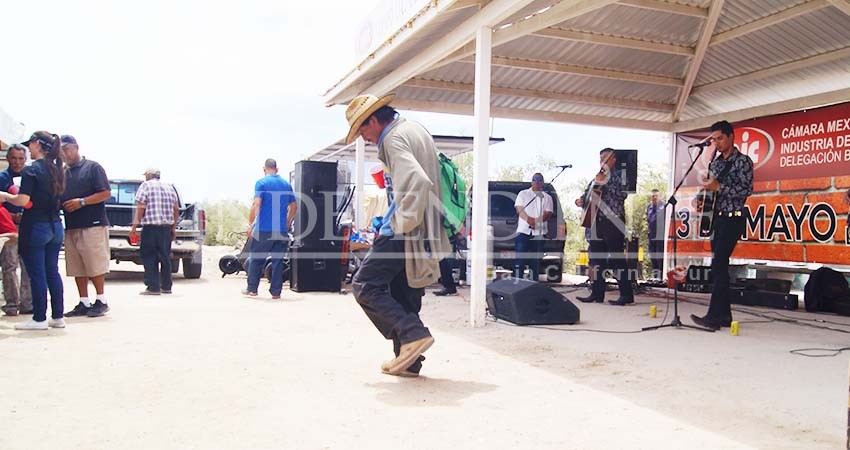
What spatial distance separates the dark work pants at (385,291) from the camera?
13.2 feet

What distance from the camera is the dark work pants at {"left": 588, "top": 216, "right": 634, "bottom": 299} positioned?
8656 mm

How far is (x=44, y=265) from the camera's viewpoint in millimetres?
5684

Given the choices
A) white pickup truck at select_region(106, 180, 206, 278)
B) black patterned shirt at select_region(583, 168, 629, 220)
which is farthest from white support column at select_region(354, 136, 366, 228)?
black patterned shirt at select_region(583, 168, 629, 220)

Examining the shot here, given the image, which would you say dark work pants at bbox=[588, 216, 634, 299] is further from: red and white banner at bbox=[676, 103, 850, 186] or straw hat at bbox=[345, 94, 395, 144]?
straw hat at bbox=[345, 94, 395, 144]

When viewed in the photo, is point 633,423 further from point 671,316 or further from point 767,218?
point 767,218

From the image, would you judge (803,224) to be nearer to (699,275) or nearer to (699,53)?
(699,275)

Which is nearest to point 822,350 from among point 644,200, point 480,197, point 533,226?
point 480,197

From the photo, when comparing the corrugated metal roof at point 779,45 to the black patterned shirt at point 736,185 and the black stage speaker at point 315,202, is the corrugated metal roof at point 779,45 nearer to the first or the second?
the black patterned shirt at point 736,185

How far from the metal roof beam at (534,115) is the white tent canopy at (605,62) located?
0.02 m

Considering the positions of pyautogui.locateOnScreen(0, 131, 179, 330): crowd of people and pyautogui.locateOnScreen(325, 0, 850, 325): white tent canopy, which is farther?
pyautogui.locateOnScreen(325, 0, 850, 325): white tent canopy

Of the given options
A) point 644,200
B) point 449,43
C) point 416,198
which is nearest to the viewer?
point 416,198

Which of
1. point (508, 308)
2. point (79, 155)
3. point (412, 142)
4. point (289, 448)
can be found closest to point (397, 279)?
point (412, 142)

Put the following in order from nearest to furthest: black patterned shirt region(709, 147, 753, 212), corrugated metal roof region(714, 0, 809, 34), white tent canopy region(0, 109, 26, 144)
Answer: black patterned shirt region(709, 147, 753, 212) → white tent canopy region(0, 109, 26, 144) → corrugated metal roof region(714, 0, 809, 34)

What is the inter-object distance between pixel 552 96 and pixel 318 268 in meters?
4.89
